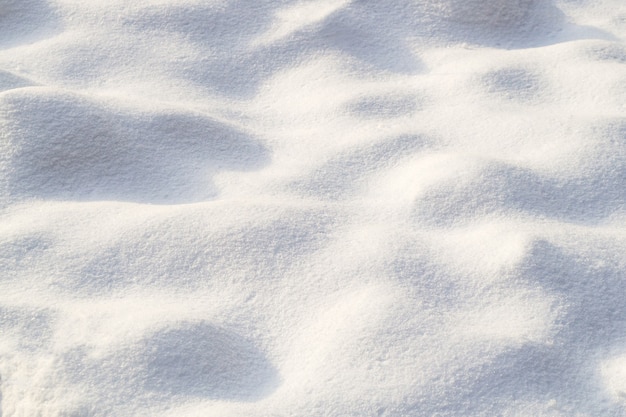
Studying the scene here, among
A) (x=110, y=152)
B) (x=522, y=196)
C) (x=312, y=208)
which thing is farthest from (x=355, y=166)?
(x=110, y=152)

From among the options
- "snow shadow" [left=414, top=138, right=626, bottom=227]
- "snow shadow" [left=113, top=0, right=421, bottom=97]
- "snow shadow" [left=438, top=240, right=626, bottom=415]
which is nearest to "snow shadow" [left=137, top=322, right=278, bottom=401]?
"snow shadow" [left=438, top=240, right=626, bottom=415]

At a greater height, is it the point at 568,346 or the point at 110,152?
the point at 110,152

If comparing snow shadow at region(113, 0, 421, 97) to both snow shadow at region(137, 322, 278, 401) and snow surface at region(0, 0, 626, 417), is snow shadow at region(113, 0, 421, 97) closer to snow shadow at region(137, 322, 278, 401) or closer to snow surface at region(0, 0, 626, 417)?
snow surface at region(0, 0, 626, 417)

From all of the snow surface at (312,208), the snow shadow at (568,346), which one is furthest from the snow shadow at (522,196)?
the snow shadow at (568,346)

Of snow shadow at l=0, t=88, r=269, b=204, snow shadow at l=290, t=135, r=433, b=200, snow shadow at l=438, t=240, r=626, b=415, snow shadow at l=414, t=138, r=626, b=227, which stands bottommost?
snow shadow at l=438, t=240, r=626, b=415

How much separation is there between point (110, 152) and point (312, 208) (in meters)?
0.31

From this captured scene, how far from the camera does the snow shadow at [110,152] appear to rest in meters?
1.23

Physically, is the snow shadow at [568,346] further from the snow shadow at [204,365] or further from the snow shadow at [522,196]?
the snow shadow at [204,365]

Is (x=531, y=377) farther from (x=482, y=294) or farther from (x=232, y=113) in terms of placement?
(x=232, y=113)

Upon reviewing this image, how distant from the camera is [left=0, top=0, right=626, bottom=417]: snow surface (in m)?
0.94

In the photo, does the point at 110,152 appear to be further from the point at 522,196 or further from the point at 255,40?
the point at 522,196

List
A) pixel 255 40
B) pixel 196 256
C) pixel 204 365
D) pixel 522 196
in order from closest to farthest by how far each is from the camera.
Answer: pixel 204 365
pixel 196 256
pixel 522 196
pixel 255 40

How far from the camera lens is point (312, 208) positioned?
3.89 ft

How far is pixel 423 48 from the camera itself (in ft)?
5.18
